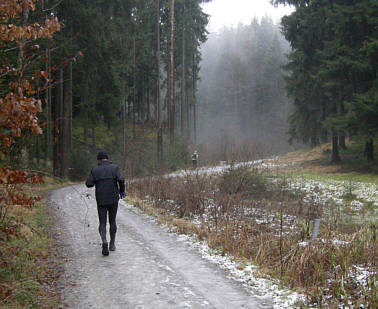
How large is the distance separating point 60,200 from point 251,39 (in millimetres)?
88735

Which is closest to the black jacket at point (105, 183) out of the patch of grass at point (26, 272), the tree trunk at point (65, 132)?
the patch of grass at point (26, 272)

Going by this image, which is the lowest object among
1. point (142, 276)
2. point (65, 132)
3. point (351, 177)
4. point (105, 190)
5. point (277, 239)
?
point (351, 177)

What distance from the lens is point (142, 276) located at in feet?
20.0

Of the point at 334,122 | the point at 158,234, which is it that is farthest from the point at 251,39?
the point at 158,234

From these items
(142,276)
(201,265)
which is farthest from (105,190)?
(201,265)

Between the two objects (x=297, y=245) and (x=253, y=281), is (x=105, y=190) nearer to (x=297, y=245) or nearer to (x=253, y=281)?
(x=253, y=281)

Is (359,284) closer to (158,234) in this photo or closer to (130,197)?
(158,234)

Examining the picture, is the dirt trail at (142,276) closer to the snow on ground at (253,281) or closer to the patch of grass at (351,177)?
the snow on ground at (253,281)

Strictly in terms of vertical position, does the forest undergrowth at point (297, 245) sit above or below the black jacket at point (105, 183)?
below

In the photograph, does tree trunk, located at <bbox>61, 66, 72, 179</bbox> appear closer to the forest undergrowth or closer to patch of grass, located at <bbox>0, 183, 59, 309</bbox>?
the forest undergrowth

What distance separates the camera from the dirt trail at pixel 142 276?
5.06m

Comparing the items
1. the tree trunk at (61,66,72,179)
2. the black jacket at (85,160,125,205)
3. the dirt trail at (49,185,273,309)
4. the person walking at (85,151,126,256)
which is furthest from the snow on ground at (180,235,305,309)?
the tree trunk at (61,66,72,179)

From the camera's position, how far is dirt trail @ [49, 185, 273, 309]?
16.6ft

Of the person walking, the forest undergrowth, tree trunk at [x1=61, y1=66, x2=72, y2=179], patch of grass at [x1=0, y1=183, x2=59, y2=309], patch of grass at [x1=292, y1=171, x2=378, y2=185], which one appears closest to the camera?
patch of grass at [x1=0, y1=183, x2=59, y2=309]
